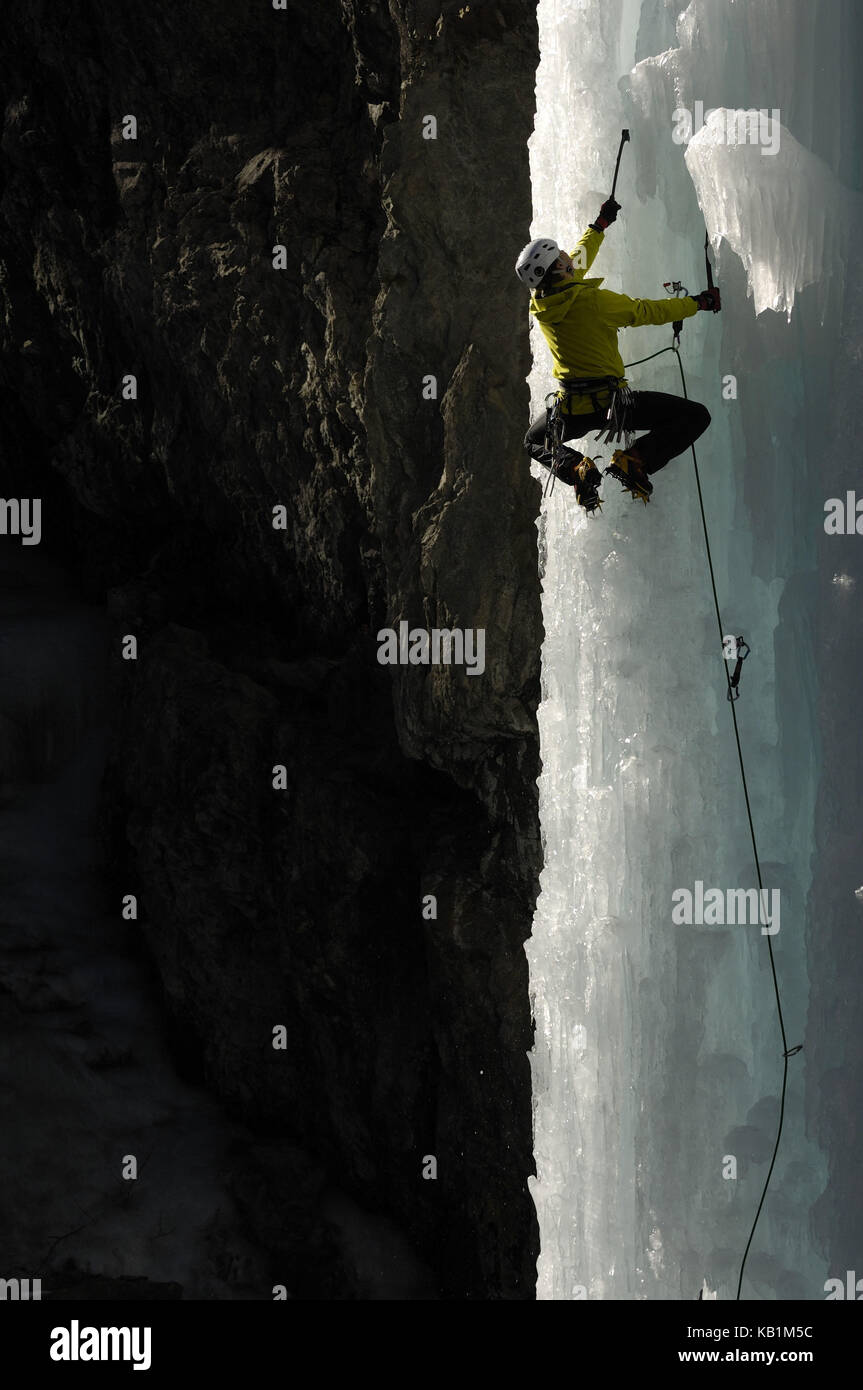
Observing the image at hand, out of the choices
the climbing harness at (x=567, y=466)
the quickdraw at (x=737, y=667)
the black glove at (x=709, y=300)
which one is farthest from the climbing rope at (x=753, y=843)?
the climbing harness at (x=567, y=466)

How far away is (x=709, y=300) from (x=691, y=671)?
2.06 m

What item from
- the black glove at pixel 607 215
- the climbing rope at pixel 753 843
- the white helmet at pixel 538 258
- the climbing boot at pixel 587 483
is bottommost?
the climbing rope at pixel 753 843

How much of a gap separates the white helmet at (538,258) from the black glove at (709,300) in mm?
1008

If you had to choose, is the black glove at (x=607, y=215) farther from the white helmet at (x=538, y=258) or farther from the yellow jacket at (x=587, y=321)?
the white helmet at (x=538, y=258)

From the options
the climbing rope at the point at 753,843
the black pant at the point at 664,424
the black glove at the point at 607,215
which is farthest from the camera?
the black glove at the point at 607,215

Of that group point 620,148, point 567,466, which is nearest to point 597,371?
point 567,466

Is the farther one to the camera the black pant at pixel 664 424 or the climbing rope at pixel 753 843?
the black pant at pixel 664 424

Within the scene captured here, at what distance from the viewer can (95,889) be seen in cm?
1961

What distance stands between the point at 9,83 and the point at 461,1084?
13.5 m

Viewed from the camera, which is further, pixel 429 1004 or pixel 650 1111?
pixel 429 1004

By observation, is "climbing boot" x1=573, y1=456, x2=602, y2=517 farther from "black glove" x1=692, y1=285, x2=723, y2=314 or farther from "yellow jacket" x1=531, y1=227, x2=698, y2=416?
"black glove" x1=692, y1=285, x2=723, y2=314

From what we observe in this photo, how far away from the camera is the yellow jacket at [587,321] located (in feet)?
30.9
